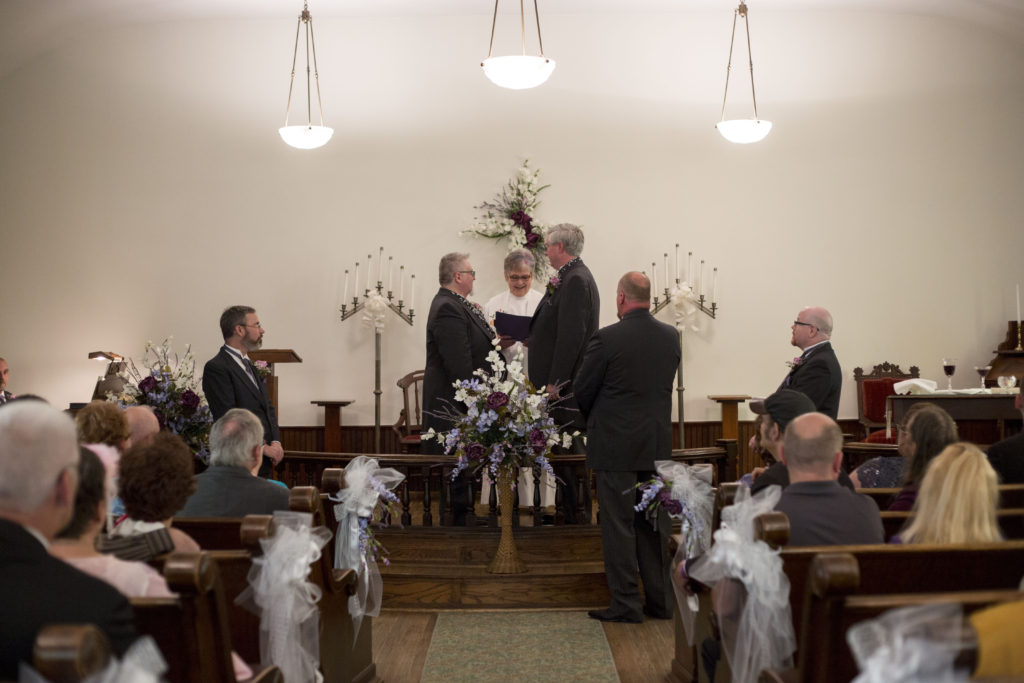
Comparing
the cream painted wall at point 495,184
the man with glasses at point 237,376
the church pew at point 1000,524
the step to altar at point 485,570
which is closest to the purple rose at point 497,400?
the step to altar at point 485,570

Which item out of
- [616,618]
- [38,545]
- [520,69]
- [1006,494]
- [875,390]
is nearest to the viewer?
[38,545]

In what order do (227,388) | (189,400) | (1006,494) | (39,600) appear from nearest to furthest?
(39,600)
(1006,494)
(227,388)
(189,400)

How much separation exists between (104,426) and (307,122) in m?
6.27

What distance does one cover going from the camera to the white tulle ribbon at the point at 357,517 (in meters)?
3.77

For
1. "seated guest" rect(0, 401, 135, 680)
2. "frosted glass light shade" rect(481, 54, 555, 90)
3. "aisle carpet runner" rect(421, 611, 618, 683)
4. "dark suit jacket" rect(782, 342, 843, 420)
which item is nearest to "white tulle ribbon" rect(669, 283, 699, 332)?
"frosted glass light shade" rect(481, 54, 555, 90)

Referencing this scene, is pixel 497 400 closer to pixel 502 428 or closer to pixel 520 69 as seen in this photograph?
pixel 502 428

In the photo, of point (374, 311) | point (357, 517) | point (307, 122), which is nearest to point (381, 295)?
point (374, 311)

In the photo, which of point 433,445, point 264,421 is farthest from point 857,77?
point 264,421

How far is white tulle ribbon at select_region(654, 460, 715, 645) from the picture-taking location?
3.65 metres

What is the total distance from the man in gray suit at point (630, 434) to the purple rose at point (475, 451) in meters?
0.54

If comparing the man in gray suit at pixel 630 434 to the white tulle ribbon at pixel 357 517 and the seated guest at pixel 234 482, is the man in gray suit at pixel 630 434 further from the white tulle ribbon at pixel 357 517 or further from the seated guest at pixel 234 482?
the seated guest at pixel 234 482

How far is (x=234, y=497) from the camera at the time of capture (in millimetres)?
3377

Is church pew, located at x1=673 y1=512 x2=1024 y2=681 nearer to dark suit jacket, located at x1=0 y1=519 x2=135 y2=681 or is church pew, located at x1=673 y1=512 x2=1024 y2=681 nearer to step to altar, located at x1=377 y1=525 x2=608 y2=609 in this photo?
dark suit jacket, located at x1=0 y1=519 x2=135 y2=681

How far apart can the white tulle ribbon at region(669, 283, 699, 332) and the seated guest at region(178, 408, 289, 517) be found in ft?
20.1
